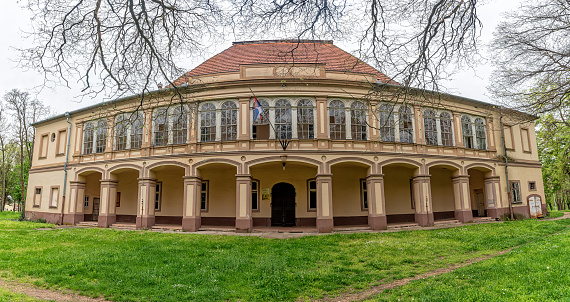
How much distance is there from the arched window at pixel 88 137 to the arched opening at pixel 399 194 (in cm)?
1873

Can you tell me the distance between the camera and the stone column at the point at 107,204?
18812 mm

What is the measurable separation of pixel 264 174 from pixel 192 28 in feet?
40.4

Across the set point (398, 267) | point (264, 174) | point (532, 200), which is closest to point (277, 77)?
point (264, 174)

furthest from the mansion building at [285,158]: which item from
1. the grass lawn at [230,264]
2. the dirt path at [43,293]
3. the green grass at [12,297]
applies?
the green grass at [12,297]

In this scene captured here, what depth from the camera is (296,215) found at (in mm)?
17766

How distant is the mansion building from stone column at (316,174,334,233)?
0.23ft

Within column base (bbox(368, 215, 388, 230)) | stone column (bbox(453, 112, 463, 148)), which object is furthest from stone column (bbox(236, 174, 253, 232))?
stone column (bbox(453, 112, 463, 148))

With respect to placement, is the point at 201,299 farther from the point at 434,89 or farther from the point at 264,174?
the point at 264,174

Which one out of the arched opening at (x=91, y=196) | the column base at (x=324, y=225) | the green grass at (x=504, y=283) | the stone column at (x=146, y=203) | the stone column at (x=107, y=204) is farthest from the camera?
the arched opening at (x=91, y=196)

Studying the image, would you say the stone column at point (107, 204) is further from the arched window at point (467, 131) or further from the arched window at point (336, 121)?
the arched window at point (467, 131)

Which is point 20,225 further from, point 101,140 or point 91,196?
point 101,140

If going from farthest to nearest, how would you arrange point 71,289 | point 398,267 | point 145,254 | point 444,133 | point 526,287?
point 444,133, point 145,254, point 398,267, point 71,289, point 526,287

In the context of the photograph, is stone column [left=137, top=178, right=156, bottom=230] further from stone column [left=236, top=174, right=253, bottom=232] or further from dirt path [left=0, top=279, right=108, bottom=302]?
dirt path [left=0, top=279, right=108, bottom=302]

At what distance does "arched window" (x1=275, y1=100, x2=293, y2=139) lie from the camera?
1666cm
